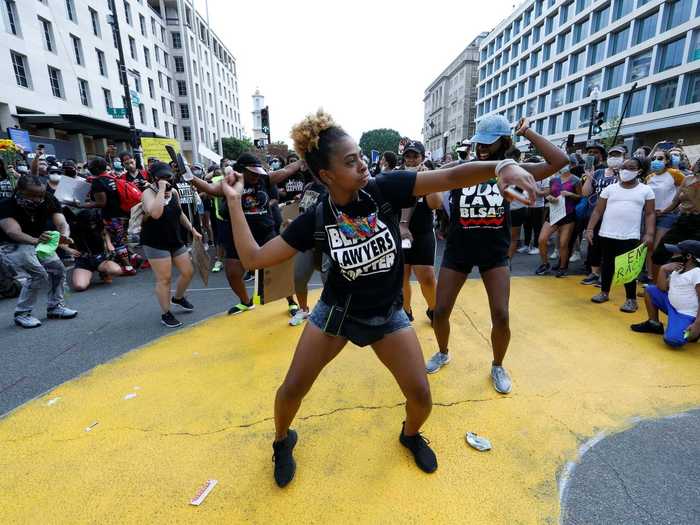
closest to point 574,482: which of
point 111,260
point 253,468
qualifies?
point 253,468

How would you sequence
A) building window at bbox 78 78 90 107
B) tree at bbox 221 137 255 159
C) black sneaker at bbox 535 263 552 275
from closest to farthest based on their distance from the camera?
black sneaker at bbox 535 263 552 275
building window at bbox 78 78 90 107
tree at bbox 221 137 255 159

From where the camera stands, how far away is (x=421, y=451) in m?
2.32

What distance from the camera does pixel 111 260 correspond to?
23.5 ft

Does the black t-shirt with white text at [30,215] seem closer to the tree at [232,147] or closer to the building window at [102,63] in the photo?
the building window at [102,63]

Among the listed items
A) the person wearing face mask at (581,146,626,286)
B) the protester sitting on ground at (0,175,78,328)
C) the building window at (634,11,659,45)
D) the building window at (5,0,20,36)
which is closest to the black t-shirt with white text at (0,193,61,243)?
the protester sitting on ground at (0,175,78,328)

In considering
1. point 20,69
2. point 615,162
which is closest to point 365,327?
point 615,162

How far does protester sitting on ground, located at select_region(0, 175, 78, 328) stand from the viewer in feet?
14.8

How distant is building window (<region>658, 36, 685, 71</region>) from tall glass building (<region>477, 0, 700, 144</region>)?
0.07 meters

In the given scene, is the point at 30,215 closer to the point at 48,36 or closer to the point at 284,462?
the point at 284,462

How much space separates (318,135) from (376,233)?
0.56 metres

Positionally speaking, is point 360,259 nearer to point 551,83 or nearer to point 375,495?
point 375,495

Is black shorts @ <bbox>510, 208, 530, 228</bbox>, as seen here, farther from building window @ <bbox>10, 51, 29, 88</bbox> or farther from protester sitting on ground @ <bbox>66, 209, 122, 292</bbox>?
building window @ <bbox>10, 51, 29, 88</bbox>

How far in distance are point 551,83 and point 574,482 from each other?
170ft

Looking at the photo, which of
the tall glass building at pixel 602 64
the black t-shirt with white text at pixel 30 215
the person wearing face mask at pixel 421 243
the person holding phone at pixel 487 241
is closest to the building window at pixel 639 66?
the tall glass building at pixel 602 64
